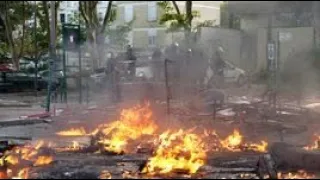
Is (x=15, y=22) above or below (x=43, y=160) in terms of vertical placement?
above

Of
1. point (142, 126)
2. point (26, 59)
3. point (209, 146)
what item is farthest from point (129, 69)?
point (209, 146)

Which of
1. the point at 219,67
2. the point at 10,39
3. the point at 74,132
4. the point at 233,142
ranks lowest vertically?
the point at 74,132

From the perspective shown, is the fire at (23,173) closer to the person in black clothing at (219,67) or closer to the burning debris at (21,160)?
the burning debris at (21,160)

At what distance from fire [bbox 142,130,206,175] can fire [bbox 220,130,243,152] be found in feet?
1.58

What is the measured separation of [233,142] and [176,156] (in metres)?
2.06

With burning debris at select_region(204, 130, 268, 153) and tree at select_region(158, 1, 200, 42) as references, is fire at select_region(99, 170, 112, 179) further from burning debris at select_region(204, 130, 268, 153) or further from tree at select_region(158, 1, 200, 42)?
tree at select_region(158, 1, 200, 42)

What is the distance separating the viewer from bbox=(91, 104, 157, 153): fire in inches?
351

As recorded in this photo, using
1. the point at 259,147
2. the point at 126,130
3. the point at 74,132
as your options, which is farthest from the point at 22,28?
the point at 259,147

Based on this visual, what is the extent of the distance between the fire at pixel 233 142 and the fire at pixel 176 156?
0.48 m

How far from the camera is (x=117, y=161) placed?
8.11 meters

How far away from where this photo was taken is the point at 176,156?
7801 mm

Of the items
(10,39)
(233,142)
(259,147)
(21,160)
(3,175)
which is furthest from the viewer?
(10,39)

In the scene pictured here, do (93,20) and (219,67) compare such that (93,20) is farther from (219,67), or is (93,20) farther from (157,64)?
(157,64)

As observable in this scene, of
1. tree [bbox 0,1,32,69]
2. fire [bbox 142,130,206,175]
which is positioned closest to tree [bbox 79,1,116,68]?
tree [bbox 0,1,32,69]
